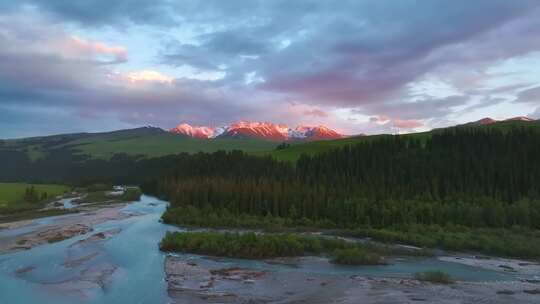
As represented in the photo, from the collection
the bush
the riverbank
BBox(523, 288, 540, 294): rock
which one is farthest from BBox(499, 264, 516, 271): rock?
the bush

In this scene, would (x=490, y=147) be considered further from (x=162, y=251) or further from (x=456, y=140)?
(x=162, y=251)

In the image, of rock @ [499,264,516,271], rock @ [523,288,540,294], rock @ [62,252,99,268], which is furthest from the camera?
rock @ [62,252,99,268]

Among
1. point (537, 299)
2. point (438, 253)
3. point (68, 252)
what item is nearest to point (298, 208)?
point (438, 253)

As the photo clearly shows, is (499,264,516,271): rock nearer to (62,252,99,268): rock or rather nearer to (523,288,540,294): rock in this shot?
(523,288,540,294): rock

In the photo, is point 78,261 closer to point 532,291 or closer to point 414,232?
point 532,291

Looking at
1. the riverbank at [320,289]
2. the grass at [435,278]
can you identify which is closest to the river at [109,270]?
the riverbank at [320,289]

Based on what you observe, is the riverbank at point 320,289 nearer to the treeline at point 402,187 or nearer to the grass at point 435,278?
the grass at point 435,278
